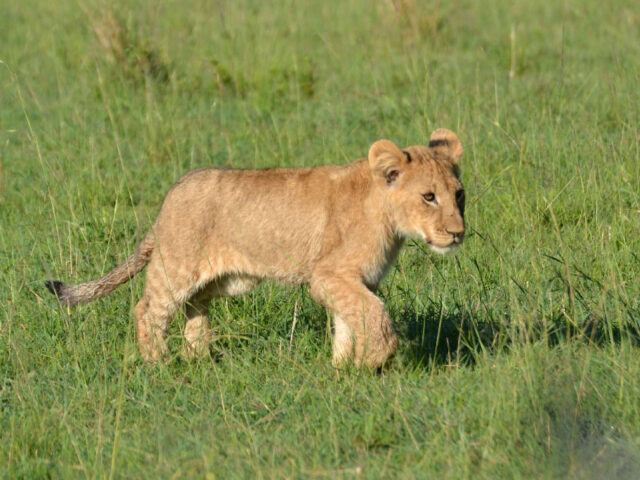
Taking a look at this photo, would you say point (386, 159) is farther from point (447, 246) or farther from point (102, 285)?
point (102, 285)

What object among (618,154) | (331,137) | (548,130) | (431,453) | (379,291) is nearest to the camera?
→ (431,453)

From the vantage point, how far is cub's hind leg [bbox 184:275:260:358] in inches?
192

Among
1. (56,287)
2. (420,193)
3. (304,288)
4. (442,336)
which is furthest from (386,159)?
(56,287)

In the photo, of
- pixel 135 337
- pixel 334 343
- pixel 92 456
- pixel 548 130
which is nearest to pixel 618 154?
pixel 548 130

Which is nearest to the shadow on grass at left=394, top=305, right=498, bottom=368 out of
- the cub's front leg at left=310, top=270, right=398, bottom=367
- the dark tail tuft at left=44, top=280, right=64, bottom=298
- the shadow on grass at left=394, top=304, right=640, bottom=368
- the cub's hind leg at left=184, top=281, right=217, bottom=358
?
the shadow on grass at left=394, top=304, right=640, bottom=368

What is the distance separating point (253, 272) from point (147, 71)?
4.78 metres

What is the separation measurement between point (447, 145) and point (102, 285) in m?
2.01

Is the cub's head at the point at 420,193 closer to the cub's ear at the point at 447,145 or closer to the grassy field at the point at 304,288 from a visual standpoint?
the cub's ear at the point at 447,145

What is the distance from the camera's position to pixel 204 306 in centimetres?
529

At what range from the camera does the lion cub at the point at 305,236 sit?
14.7 feet

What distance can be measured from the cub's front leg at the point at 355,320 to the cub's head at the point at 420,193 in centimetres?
38

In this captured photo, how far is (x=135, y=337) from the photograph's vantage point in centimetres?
518

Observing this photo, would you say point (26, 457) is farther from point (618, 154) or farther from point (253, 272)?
point (618, 154)

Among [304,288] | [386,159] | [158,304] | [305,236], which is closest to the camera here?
[386,159]
